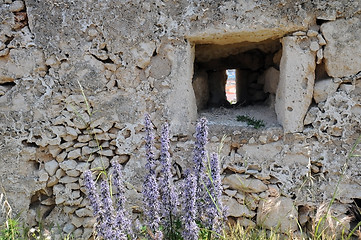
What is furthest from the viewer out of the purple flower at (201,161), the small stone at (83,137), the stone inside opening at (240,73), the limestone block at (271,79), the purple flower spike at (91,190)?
the stone inside opening at (240,73)

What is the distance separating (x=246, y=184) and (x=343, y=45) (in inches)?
52.6

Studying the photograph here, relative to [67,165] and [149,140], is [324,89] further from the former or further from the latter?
[67,165]

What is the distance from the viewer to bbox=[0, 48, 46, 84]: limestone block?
9.34 ft

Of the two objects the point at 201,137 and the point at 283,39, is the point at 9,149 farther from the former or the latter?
the point at 283,39

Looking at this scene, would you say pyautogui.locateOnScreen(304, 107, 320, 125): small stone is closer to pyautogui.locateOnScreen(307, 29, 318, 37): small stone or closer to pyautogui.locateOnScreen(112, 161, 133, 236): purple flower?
pyautogui.locateOnScreen(307, 29, 318, 37): small stone

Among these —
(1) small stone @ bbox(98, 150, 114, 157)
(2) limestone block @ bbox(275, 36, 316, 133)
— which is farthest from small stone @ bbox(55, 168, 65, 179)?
(2) limestone block @ bbox(275, 36, 316, 133)

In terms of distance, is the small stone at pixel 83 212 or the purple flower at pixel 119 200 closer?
the purple flower at pixel 119 200

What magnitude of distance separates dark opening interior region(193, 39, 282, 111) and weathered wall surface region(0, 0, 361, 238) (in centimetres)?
54

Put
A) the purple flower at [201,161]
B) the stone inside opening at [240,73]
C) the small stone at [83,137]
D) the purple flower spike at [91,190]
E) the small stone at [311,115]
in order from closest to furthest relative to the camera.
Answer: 1. the purple flower spike at [91,190]
2. the purple flower at [201,161]
3. the small stone at [311,115]
4. the small stone at [83,137]
5. the stone inside opening at [240,73]

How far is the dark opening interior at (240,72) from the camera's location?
3473 mm

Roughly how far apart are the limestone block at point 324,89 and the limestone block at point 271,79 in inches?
21.2

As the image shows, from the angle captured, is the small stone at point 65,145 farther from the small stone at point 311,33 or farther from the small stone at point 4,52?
the small stone at point 311,33

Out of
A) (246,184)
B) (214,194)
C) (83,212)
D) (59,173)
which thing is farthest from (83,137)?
(246,184)

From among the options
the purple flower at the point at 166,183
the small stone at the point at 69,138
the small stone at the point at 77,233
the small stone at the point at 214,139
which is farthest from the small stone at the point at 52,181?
the small stone at the point at 214,139
